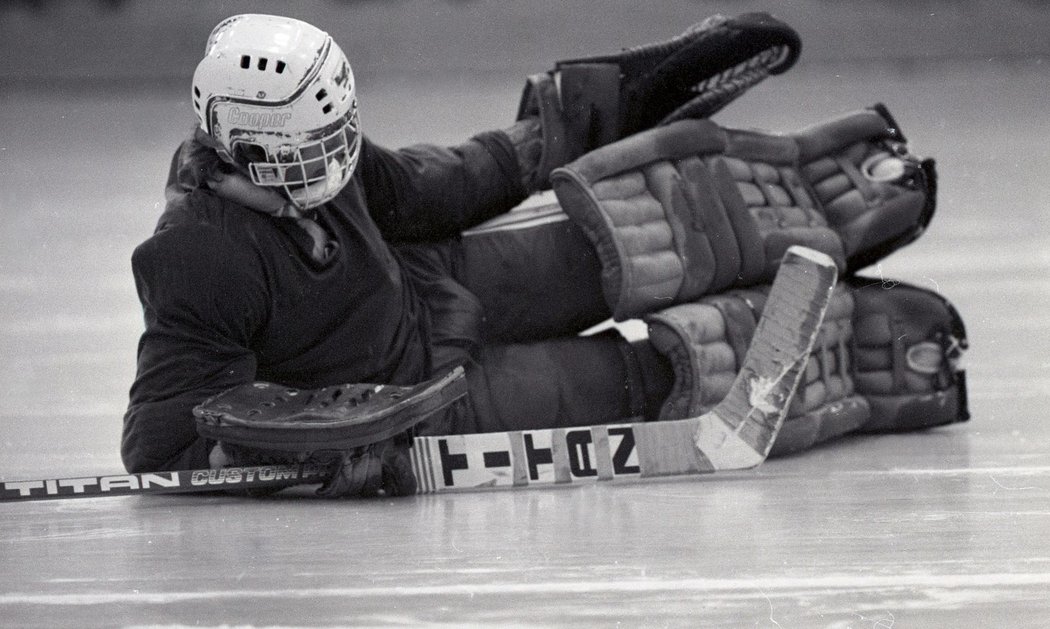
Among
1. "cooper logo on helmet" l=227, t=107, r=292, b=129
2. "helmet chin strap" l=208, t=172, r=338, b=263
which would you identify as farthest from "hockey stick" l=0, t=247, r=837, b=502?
"cooper logo on helmet" l=227, t=107, r=292, b=129

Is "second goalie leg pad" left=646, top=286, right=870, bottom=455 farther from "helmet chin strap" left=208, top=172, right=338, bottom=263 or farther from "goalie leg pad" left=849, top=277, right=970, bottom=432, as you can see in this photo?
"helmet chin strap" left=208, top=172, right=338, bottom=263

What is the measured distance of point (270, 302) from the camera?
226 centimetres

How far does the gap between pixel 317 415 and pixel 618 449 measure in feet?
1.61

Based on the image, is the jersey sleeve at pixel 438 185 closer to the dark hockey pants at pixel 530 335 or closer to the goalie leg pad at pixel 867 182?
the dark hockey pants at pixel 530 335

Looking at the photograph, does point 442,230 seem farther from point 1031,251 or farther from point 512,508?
point 1031,251

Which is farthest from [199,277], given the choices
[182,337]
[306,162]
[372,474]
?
[372,474]

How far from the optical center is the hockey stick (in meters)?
2.21

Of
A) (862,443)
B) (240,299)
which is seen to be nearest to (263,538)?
(240,299)

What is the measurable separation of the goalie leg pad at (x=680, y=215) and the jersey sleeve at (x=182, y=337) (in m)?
0.68

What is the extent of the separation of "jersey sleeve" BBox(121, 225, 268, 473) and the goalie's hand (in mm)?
197

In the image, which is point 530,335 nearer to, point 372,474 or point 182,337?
point 372,474

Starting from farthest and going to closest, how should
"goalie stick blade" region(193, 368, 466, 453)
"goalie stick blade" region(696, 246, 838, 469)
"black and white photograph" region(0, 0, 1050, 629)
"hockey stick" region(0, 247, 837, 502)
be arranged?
"goalie stick blade" region(696, 246, 838, 469)
"hockey stick" region(0, 247, 837, 502)
"goalie stick blade" region(193, 368, 466, 453)
"black and white photograph" region(0, 0, 1050, 629)

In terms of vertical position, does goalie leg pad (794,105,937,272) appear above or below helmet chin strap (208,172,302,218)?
below

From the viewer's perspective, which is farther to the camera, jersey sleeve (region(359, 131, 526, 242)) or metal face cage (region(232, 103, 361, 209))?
jersey sleeve (region(359, 131, 526, 242))
